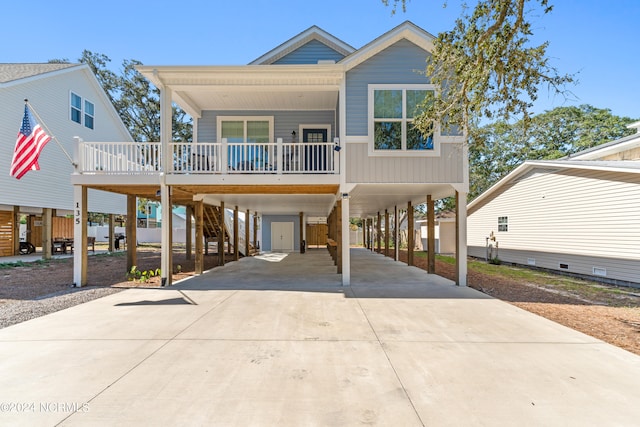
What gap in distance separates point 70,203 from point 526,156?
31.1m

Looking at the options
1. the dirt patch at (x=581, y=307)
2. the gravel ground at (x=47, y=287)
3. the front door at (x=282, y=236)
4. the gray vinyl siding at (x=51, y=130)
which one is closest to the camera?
the dirt patch at (x=581, y=307)

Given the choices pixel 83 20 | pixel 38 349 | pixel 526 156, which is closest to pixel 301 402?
pixel 38 349

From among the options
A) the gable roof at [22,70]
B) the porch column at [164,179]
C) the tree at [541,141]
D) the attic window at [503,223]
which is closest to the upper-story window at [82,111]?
the gable roof at [22,70]

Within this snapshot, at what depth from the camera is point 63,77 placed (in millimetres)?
16016

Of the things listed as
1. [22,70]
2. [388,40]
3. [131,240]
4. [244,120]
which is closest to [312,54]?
[244,120]

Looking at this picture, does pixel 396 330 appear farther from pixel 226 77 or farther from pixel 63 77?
pixel 63 77

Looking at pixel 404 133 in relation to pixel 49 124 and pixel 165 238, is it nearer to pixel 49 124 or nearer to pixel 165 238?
pixel 165 238

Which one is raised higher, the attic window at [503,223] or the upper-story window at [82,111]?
the upper-story window at [82,111]

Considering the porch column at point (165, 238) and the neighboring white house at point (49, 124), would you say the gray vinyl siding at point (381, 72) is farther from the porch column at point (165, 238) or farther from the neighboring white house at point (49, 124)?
the neighboring white house at point (49, 124)

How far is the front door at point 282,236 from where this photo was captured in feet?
74.2

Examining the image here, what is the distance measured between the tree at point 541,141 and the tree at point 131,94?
24604mm

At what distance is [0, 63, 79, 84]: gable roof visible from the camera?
13.9 m

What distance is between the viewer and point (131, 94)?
91.4 ft

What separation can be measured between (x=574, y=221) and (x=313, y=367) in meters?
11.8
